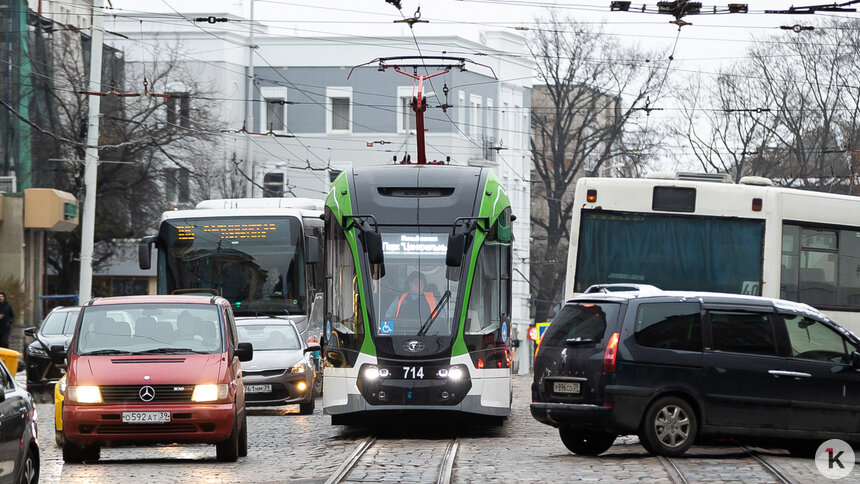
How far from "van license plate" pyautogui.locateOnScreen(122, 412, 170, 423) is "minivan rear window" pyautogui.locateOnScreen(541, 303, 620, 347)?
383 cm

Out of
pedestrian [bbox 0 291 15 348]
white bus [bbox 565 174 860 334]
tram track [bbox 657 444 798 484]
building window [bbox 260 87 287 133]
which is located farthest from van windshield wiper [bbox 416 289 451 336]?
building window [bbox 260 87 287 133]

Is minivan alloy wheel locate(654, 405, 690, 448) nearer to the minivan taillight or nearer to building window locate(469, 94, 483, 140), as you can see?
the minivan taillight

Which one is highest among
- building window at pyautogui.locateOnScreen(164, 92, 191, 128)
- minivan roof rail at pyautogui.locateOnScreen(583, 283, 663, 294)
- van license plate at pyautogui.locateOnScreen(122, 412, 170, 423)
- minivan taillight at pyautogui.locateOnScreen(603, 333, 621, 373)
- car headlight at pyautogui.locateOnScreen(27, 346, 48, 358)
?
building window at pyautogui.locateOnScreen(164, 92, 191, 128)

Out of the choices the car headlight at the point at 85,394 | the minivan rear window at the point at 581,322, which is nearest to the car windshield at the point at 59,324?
the car headlight at the point at 85,394

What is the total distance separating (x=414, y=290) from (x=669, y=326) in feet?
12.7

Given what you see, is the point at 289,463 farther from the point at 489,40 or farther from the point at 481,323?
the point at 489,40

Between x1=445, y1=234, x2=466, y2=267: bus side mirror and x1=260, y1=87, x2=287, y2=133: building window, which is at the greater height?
x1=260, y1=87, x2=287, y2=133: building window

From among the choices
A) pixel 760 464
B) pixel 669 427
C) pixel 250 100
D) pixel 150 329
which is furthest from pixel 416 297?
pixel 250 100

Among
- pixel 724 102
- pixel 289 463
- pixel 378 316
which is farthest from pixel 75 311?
pixel 724 102

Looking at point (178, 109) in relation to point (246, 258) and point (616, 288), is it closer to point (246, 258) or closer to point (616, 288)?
point (246, 258)

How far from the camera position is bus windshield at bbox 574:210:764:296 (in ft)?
63.0

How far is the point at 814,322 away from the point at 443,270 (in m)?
4.48

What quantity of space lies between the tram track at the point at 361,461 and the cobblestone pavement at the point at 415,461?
0.06m

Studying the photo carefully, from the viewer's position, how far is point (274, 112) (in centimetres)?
6134
